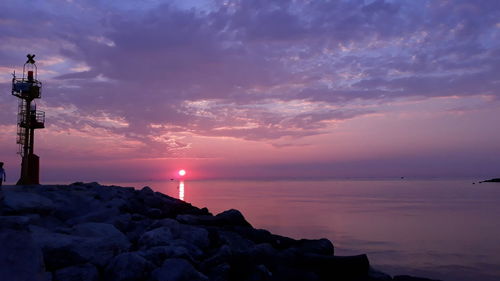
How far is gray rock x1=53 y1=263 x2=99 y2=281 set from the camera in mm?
6938

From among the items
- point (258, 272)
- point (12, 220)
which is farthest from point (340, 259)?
point (12, 220)

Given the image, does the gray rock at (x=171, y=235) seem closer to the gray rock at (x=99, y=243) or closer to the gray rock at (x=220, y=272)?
the gray rock at (x=99, y=243)

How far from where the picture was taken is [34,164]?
20.9 m

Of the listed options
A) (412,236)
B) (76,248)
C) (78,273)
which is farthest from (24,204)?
(412,236)

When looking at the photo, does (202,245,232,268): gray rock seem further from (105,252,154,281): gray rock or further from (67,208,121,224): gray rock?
(67,208,121,224): gray rock

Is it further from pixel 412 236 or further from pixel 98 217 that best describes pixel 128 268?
pixel 412 236

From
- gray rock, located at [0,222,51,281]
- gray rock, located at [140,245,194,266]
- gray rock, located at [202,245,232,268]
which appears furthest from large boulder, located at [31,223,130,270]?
gray rock, located at [202,245,232,268]

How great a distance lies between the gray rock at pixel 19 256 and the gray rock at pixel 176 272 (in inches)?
68.9

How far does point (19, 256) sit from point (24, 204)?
5.17m

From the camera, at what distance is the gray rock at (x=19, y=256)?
595 centimetres

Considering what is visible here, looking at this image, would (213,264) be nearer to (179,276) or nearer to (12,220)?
(179,276)

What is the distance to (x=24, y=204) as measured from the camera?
10.7 meters

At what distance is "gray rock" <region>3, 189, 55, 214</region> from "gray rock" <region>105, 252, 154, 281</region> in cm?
433

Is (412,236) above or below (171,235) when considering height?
below
